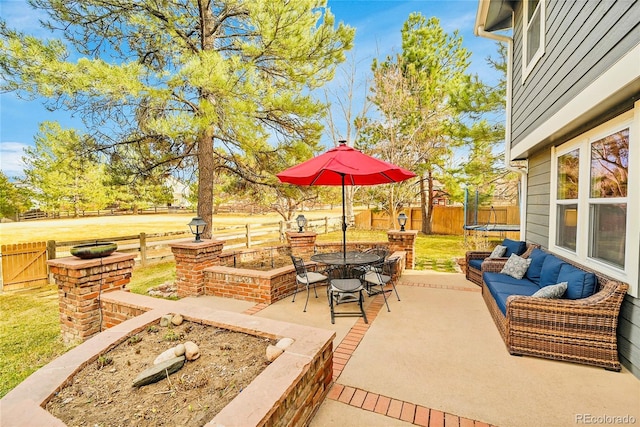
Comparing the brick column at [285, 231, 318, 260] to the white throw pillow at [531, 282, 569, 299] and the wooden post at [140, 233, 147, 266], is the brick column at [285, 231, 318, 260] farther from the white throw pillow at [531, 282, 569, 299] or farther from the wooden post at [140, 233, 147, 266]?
the wooden post at [140, 233, 147, 266]

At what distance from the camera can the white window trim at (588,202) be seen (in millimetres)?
2611

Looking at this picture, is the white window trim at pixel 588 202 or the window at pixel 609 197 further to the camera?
the window at pixel 609 197

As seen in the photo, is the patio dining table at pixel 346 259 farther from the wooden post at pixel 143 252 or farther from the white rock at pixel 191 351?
the wooden post at pixel 143 252

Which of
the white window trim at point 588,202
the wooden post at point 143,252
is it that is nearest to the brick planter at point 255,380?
the white window trim at point 588,202

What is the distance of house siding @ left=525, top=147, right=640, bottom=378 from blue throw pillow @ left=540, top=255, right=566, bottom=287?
806 mm

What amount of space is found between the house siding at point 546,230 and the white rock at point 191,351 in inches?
147

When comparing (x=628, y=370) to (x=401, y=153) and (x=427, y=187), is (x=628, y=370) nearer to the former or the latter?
(x=401, y=153)

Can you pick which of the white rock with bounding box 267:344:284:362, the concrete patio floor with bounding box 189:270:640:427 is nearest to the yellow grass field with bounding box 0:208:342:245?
the concrete patio floor with bounding box 189:270:640:427

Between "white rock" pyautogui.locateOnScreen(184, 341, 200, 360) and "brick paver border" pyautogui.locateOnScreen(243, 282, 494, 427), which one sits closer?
"brick paver border" pyautogui.locateOnScreen(243, 282, 494, 427)

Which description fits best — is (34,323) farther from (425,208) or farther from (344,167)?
(425,208)

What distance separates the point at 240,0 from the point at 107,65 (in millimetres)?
3395

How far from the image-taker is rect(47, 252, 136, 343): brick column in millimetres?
3408

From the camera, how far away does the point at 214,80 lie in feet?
17.0

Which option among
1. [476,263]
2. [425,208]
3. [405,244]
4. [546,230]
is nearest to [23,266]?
[405,244]
